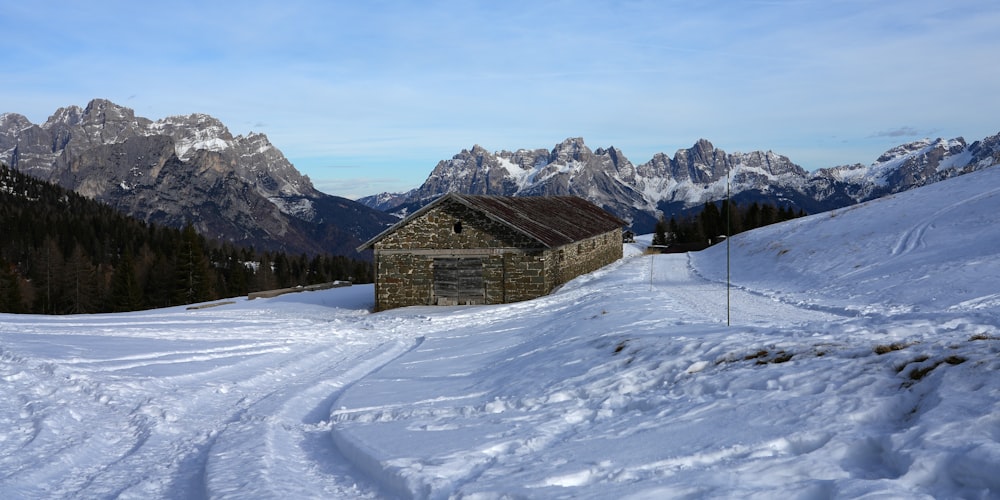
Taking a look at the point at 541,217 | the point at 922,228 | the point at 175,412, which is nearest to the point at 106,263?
the point at 541,217

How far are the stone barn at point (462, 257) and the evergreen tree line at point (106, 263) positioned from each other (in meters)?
49.0

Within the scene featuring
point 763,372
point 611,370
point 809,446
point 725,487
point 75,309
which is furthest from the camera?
point 75,309

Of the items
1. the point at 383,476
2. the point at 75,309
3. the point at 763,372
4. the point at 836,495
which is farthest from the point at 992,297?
the point at 75,309

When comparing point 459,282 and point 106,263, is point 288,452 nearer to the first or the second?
point 459,282

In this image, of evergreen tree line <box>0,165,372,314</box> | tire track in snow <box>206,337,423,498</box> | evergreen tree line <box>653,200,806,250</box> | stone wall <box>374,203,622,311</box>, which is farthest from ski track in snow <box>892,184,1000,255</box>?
evergreen tree line <box>0,165,372,314</box>

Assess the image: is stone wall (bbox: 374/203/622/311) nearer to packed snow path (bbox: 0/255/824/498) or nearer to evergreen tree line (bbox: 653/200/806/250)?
packed snow path (bbox: 0/255/824/498)

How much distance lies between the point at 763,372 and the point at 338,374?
29.3ft

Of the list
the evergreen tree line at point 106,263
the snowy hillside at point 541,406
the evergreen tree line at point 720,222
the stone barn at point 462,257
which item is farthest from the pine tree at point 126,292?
the evergreen tree line at point 720,222

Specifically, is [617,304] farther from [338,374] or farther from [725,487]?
[725,487]

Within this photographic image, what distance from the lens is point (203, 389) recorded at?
12453 mm

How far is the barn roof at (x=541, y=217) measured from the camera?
27.7 metres

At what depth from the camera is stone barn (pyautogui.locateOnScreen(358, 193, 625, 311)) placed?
27.5 metres

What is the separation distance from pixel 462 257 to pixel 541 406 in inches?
731

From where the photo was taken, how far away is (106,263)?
105 meters
